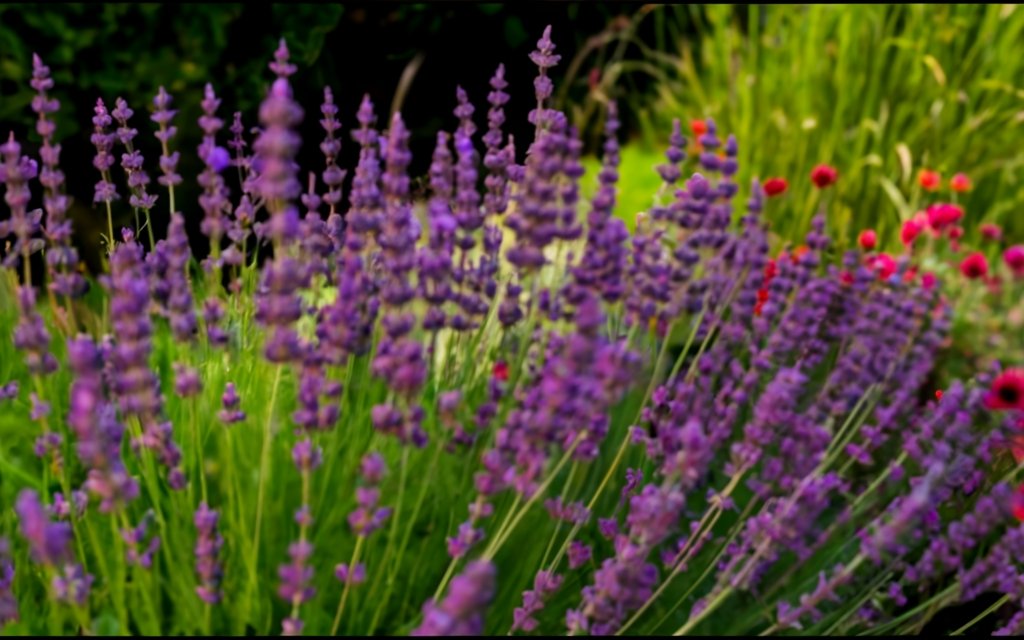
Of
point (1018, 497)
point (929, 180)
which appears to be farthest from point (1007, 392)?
point (929, 180)

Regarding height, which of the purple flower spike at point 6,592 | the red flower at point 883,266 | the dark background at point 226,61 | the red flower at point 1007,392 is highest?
the dark background at point 226,61

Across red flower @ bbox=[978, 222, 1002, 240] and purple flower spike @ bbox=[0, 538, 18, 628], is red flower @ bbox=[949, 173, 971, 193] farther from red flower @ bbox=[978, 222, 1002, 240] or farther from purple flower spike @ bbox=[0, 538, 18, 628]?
purple flower spike @ bbox=[0, 538, 18, 628]

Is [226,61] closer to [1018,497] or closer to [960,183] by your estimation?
[960,183]

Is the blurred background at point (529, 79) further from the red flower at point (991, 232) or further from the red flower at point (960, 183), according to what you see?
the red flower at point (991, 232)

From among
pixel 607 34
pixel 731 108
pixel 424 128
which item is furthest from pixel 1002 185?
pixel 424 128

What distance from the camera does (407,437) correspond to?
137 cm

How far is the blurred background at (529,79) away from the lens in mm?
4383

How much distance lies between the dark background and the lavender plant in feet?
7.66

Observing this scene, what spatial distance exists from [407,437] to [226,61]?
140 inches

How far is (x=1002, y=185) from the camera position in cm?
512

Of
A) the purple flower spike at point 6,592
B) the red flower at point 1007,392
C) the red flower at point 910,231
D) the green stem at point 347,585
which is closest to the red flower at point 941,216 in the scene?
the red flower at point 910,231

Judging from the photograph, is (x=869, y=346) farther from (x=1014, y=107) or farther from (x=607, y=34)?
(x=607, y=34)

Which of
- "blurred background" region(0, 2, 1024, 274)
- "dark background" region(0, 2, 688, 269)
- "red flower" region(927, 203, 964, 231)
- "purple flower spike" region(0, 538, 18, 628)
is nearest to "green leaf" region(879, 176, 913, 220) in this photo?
"blurred background" region(0, 2, 1024, 274)

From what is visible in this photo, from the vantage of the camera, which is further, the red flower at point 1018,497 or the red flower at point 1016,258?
the red flower at point 1016,258
